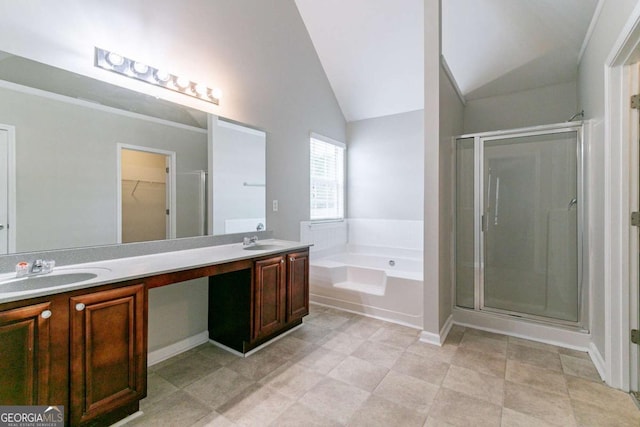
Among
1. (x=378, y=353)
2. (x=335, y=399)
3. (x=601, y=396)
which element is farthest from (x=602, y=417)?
(x=335, y=399)

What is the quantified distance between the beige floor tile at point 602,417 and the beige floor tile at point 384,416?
0.87m

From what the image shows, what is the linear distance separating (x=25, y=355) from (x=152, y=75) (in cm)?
181

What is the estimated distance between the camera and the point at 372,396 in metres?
1.75

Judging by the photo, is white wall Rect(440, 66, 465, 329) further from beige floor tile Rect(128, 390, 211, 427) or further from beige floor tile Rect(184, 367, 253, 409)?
beige floor tile Rect(128, 390, 211, 427)

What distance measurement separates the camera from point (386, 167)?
4242 mm

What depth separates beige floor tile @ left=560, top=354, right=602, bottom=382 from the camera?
6.43 feet

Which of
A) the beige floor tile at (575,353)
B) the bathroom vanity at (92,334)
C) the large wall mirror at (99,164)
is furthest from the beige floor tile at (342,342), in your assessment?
the beige floor tile at (575,353)

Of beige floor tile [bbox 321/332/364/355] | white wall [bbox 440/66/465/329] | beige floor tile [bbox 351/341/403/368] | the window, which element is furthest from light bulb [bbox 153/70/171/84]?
beige floor tile [bbox 351/341/403/368]

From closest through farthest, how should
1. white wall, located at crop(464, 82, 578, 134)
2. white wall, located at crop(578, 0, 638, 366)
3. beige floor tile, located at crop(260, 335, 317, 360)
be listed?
white wall, located at crop(578, 0, 638, 366) < beige floor tile, located at crop(260, 335, 317, 360) < white wall, located at crop(464, 82, 578, 134)

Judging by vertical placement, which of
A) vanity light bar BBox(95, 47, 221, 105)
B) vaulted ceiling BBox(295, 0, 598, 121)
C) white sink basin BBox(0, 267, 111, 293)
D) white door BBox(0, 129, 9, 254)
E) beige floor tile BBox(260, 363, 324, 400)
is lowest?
beige floor tile BBox(260, 363, 324, 400)

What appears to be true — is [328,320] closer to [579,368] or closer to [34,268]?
[579,368]

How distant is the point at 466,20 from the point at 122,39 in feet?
10.2

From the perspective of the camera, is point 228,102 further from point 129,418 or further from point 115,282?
point 129,418

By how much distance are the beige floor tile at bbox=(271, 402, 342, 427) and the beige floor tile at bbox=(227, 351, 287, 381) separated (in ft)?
1.36
